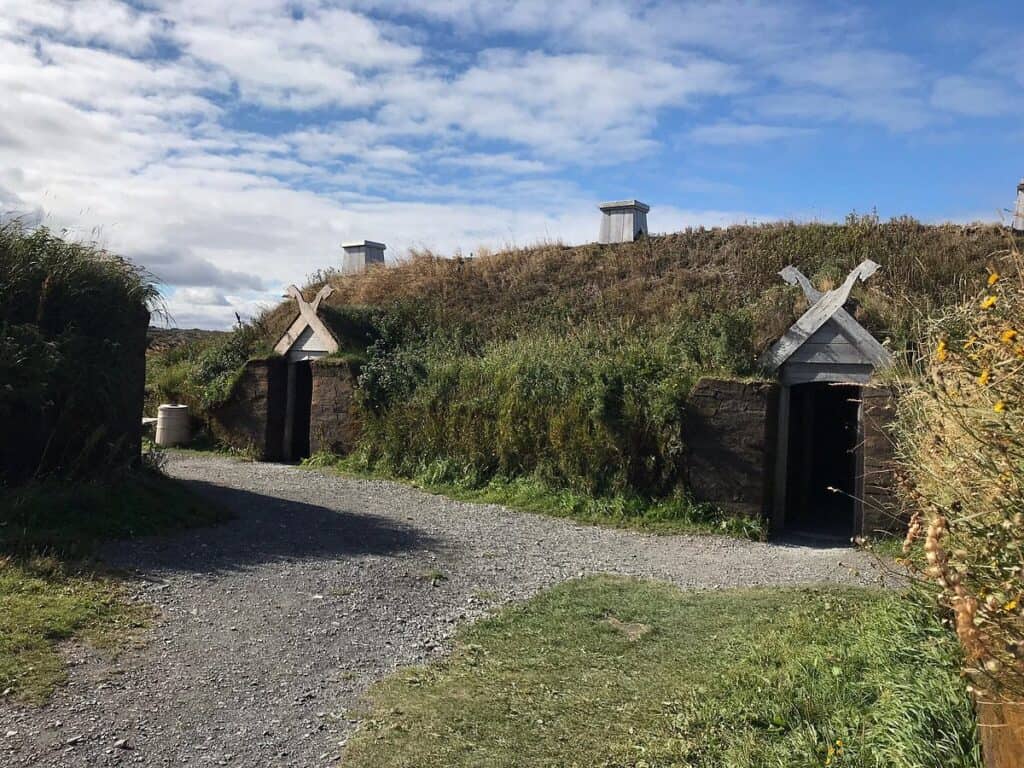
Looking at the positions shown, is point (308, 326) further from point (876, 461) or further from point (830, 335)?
point (876, 461)

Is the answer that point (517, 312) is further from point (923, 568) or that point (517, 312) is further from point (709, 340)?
point (923, 568)

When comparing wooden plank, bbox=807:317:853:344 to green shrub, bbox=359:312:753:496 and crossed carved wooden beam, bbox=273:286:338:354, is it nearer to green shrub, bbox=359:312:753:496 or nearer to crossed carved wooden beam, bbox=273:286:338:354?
green shrub, bbox=359:312:753:496

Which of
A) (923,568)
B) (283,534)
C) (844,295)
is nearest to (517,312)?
(844,295)

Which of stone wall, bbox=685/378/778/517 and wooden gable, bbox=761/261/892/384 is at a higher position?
wooden gable, bbox=761/261/892/384

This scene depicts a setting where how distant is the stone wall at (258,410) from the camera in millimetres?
16438

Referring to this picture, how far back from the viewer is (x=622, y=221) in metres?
19.6

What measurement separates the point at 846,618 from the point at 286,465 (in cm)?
1172

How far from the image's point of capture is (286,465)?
16.0 meters

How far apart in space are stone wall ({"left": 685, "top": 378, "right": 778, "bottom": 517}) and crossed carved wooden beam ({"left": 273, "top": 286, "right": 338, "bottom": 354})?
24.9 feet

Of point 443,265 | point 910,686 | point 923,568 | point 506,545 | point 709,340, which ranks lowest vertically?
point 506,545

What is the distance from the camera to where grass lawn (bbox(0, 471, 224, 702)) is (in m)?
5.45

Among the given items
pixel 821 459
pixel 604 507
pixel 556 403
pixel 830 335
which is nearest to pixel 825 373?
pixel 830 335

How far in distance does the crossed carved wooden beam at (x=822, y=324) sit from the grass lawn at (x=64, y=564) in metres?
7.41

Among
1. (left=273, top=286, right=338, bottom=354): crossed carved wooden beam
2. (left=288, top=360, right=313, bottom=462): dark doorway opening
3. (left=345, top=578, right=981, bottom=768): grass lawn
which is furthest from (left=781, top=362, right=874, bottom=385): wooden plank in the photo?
(left=288, top=360, right=313, bottom=462): dark doorway opening
